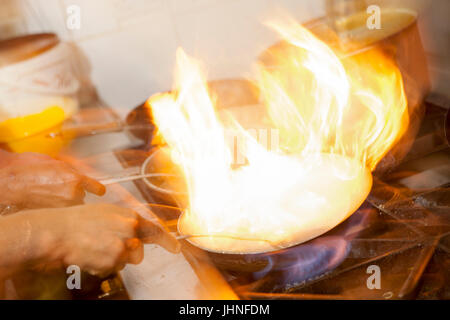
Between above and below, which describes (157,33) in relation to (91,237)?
above

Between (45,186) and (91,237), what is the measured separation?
278mm

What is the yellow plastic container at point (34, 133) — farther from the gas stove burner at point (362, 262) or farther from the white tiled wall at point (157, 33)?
the gas stove burner at point (362, 262)

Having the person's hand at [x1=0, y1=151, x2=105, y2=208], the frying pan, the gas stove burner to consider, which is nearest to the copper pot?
the frying pan

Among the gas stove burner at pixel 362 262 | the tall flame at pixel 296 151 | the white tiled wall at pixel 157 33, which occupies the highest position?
the white tiled wall at pixel 157 33

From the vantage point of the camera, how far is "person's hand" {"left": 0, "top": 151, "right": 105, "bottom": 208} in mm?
942

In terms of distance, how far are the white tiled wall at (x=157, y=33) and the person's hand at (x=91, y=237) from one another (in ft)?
3.48

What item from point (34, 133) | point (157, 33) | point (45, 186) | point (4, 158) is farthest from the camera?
point (157, 33)

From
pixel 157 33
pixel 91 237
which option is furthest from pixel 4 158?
pixel 157 33

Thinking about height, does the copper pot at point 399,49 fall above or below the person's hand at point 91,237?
above

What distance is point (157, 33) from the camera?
169 cm

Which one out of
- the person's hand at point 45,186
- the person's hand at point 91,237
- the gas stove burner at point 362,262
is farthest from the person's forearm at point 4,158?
the gas stove burner at point 362,262

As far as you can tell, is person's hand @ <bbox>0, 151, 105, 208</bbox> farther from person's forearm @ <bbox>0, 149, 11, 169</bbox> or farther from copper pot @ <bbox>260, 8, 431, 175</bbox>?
copper pot @ <bbox>260, 8, 431, 175</bbox>

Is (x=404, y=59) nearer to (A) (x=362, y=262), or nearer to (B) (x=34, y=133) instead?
(A) (x=362, y=262)

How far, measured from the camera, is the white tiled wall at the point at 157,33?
166 centimetres
